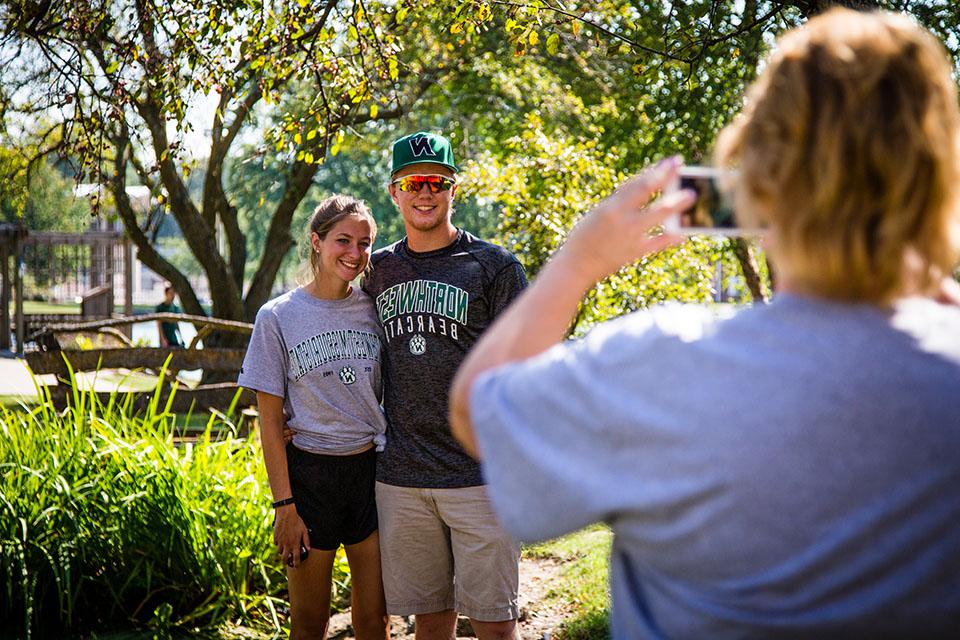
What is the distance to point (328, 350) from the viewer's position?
11.2 feet

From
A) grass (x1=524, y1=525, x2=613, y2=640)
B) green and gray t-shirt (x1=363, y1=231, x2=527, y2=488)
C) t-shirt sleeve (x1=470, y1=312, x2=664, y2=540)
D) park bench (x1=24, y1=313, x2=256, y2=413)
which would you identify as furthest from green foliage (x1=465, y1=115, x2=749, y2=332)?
t-shirt sleeve (x1=470, y1=312, x2=664, y2=540)

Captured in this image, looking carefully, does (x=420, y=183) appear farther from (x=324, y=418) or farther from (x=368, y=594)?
(x=368, y=594)

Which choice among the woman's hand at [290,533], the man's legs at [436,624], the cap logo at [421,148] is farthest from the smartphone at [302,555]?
the cap logo at [421,148]

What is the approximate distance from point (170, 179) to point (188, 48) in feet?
25.4

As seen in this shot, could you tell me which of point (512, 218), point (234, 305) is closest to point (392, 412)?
point (512, 218)

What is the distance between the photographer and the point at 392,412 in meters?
3.39

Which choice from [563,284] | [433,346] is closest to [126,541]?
[433,346]

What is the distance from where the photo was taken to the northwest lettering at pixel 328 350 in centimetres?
341

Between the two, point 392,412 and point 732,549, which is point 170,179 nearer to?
point 392,412

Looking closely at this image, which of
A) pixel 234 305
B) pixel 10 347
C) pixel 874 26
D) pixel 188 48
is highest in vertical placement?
pixel 188 48

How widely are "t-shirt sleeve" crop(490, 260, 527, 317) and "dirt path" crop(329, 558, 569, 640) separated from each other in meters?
1.81

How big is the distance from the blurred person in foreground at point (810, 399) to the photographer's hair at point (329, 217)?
2487mm

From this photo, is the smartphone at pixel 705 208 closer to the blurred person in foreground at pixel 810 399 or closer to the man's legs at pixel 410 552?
the blurred person in foreground at pixel 810 399

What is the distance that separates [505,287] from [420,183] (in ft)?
1.66
